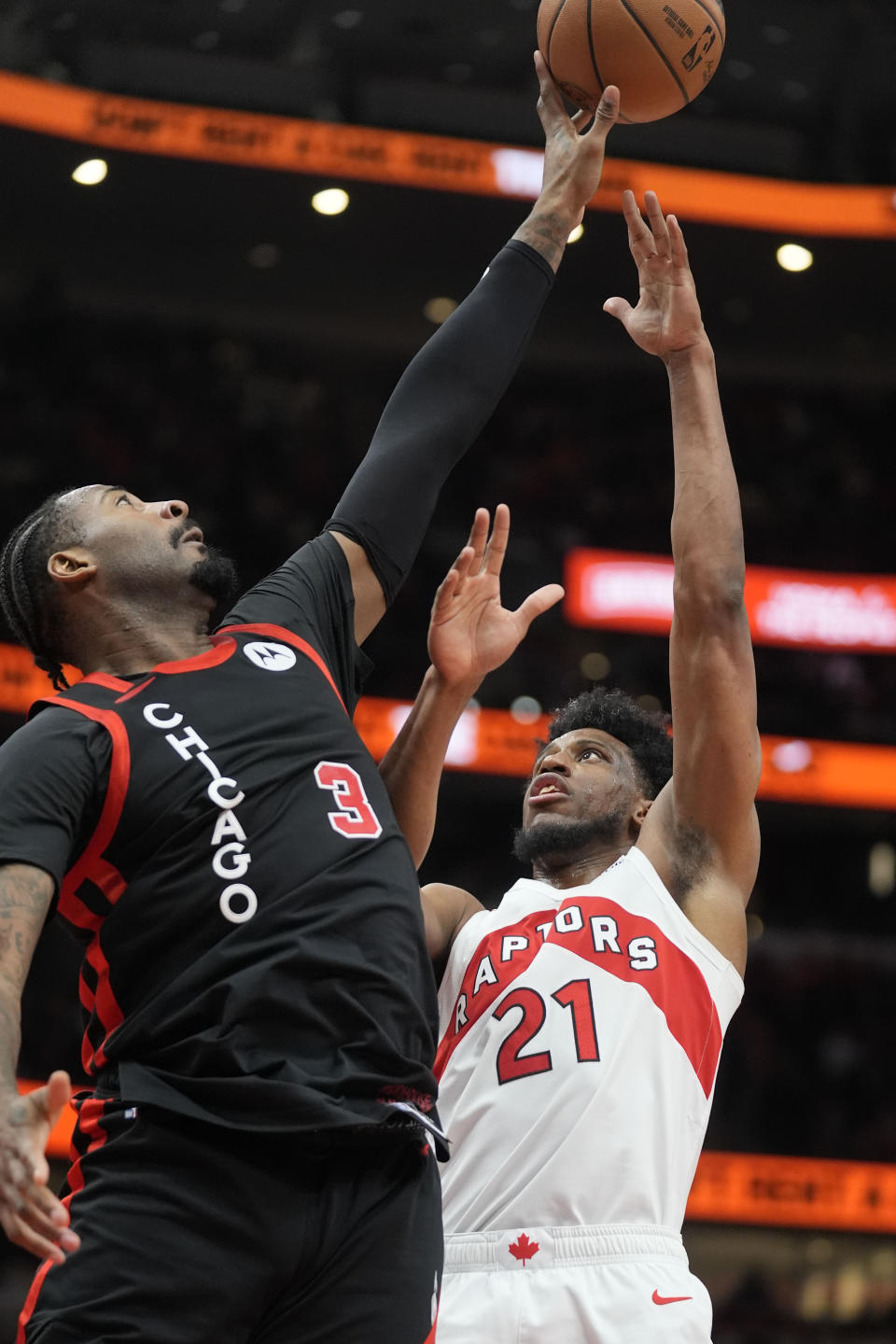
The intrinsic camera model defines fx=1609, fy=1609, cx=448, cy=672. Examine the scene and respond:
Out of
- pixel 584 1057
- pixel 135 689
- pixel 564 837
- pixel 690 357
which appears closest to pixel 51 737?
pixel 135 689

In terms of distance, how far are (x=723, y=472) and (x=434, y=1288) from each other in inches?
75.1

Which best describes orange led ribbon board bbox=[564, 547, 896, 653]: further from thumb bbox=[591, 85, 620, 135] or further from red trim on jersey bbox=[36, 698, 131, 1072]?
red trim on jersey bbox=[36, 698, 131, 1072]

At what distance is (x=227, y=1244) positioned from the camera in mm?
2199

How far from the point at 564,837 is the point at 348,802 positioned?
1254mm

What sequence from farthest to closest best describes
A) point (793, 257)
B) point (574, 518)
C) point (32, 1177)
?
1. point (574, 518)
2. point (793, 257)
3. point (32, 1177)

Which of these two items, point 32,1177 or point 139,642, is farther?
point 139,642

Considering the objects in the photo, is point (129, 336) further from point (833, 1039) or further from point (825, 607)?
point (833, 1039)

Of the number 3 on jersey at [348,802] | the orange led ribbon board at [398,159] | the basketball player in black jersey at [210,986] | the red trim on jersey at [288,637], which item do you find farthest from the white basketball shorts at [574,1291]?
the orange led ribbon board at [398,159]

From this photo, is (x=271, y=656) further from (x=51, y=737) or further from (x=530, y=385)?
(x=530, y=385)

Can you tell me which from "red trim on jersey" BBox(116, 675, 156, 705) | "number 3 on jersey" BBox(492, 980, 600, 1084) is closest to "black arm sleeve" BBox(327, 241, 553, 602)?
"red trim on jersey" BBox(116, 675, 156, 705)

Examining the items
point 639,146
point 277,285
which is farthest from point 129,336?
point 639,146

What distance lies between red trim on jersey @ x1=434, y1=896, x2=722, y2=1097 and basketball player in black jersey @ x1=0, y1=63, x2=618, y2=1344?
0.87 metres

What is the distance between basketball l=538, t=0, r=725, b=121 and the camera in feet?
12.5

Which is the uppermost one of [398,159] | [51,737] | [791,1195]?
[51,737]
